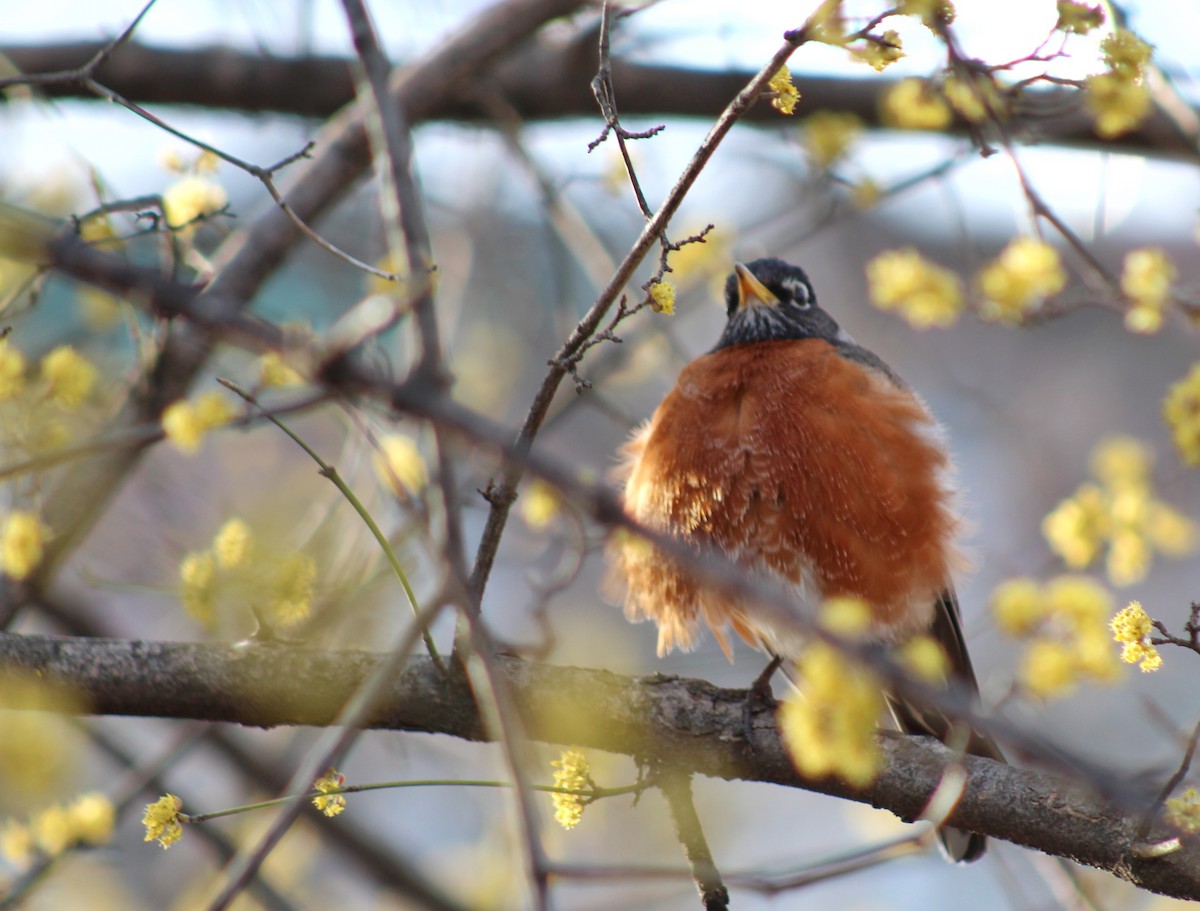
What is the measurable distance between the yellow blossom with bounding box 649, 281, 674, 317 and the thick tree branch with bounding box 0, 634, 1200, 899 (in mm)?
1063

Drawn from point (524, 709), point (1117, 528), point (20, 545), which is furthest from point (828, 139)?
point (20, 545)

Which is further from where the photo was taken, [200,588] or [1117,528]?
[1117,528]

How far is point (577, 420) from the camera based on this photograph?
35.0 feet

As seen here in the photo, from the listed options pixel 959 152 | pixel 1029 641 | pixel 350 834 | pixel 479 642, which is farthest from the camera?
pixel 350 834

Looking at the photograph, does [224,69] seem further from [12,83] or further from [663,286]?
[663,286]

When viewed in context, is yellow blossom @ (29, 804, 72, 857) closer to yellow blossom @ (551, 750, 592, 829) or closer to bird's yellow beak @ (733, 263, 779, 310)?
yellow blossom @ (551, 750, 592, 829)

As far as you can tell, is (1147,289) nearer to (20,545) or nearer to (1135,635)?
(1135,635)

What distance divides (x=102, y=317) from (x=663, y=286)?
2988mm

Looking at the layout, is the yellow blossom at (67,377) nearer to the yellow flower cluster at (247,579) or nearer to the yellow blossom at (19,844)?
the yellow flower cluster at (247,579)

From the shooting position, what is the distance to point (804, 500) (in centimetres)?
331

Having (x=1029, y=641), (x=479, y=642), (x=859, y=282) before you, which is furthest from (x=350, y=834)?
(x=859, y=282)

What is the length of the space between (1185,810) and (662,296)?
1293mm

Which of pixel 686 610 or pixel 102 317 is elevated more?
pixel 102 317

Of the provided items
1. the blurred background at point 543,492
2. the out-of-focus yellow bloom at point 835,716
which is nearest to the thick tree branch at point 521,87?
the blurred background at point 543,492
